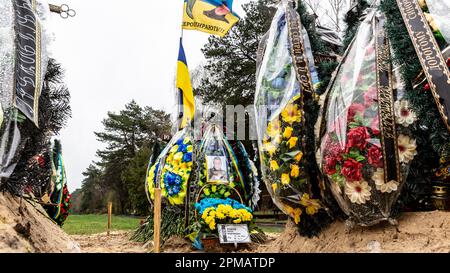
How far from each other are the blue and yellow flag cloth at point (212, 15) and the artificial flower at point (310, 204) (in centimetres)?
466

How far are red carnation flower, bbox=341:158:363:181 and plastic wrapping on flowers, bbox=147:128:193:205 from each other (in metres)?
4.44

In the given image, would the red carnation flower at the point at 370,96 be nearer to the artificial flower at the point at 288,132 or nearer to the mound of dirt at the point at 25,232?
the artificial flower at the point at 288,132

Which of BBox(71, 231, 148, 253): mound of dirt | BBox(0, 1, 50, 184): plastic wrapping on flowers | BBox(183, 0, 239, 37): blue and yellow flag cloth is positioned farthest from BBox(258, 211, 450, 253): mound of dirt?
BBox(183, 0, 239, 37): blue and yellow flag cloth

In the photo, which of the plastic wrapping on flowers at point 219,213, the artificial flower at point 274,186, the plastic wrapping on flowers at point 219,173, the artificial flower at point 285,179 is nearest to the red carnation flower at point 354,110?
the artificial flower at point 285,179

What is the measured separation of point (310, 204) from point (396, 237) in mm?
865

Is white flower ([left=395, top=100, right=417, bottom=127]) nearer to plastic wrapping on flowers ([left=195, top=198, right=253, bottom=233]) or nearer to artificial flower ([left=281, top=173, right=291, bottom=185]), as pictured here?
artificial flower ([left=281, top=173, right=291, bottom=185])

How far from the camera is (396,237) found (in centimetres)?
305

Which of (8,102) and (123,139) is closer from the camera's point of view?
(8,102)

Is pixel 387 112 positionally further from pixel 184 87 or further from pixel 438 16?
pixel 184 87

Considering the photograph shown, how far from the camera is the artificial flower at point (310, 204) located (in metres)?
3.71

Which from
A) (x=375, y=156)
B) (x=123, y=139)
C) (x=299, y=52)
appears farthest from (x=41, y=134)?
(x=123, y=139)

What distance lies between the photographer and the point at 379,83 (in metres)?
3.15

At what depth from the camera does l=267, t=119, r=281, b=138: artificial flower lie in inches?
151

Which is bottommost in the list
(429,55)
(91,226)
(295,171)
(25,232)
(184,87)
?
(91,226)
